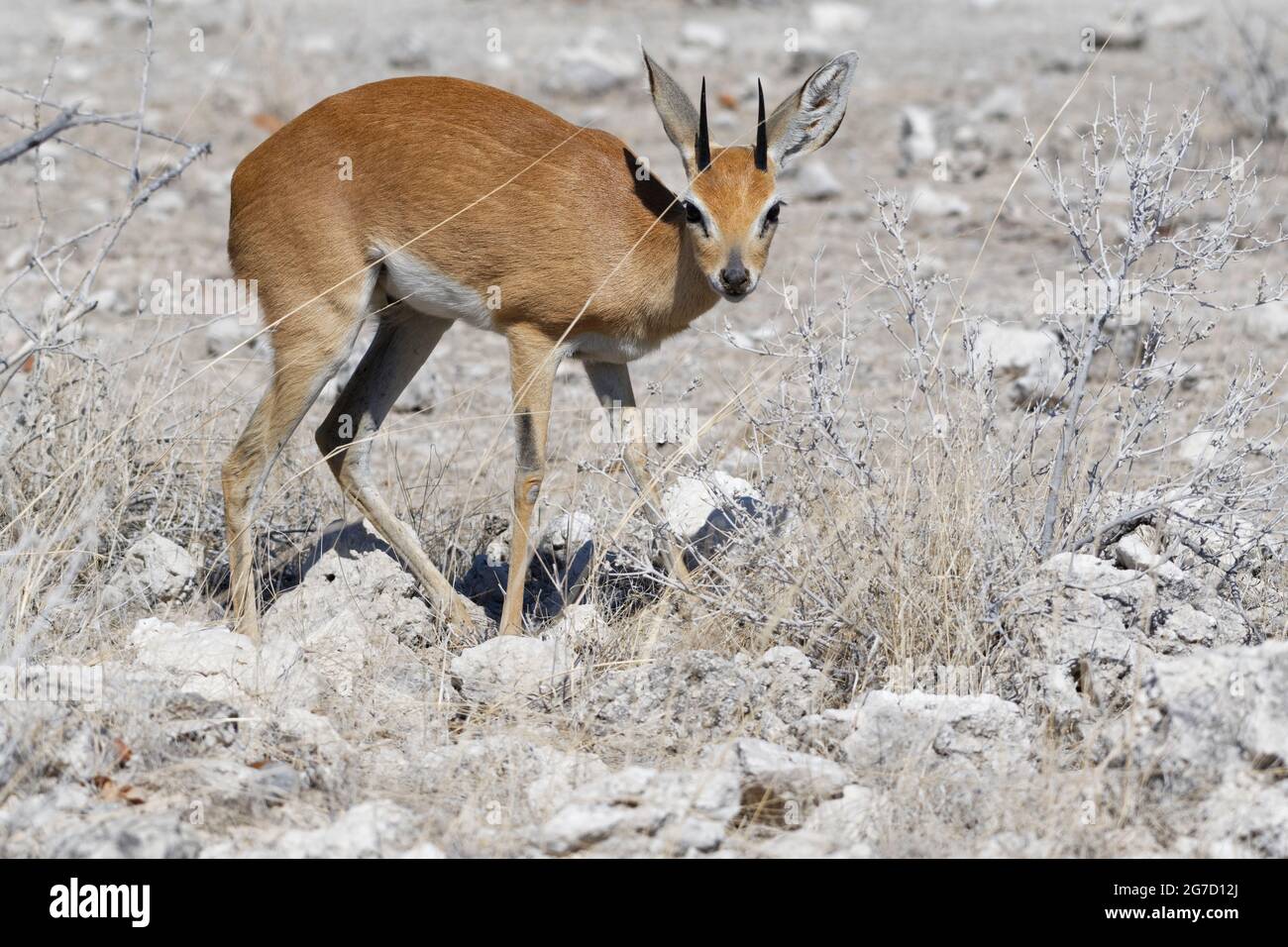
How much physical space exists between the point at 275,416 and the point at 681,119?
190 centimetres

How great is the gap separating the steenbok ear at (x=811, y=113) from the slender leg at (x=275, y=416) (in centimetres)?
175

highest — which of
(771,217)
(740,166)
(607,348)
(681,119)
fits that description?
(681,119)

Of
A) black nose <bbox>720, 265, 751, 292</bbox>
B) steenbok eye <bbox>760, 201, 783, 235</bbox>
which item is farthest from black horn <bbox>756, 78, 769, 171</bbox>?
black nose <bbox>720, 265, 751, 292</bbox>

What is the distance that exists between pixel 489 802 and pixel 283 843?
563 millimetres

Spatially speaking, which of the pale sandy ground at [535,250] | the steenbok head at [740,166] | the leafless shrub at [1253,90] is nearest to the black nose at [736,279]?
the steenbok head at [740,166]

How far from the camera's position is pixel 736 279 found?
17.2ft

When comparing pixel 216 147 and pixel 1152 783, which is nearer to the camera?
pixel 1152 783

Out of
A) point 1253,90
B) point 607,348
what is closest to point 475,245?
point 607,348

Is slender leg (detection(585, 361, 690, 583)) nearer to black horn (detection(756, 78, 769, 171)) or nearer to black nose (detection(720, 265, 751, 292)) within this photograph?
black nose (detection(720, 265, 751, 292))

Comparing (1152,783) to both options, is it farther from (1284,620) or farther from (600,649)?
(600,649)

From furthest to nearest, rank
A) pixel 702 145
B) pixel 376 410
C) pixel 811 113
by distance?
pixel 376 410 < pixel 811 113 < pixel 702 145

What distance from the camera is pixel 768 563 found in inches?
197

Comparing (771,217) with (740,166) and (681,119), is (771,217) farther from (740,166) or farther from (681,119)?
(681,119)
